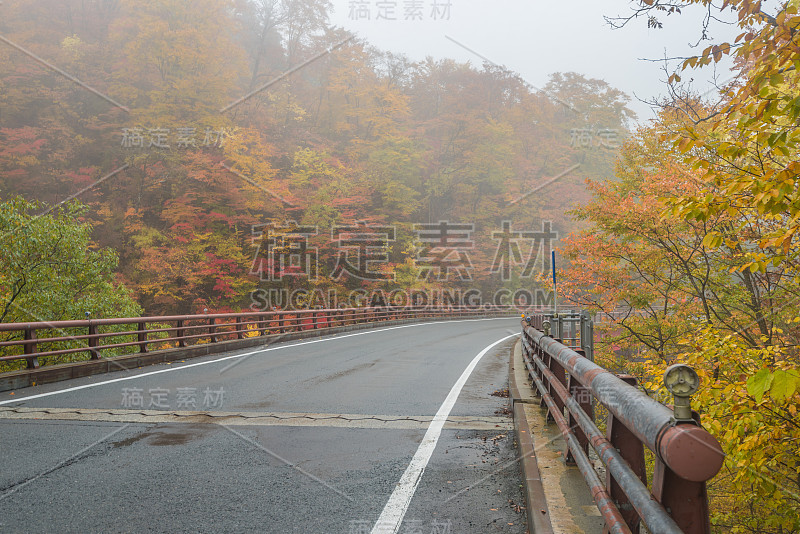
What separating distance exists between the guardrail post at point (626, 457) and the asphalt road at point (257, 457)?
3.62 feet

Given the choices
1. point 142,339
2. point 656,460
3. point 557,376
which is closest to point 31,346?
point 142,339

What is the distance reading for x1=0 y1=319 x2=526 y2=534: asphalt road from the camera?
11.5ft

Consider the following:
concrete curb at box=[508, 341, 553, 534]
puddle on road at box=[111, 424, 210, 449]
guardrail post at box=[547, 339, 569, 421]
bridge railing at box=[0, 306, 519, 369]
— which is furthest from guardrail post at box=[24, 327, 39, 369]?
guardrail post at box=[547, 339, 569, 421]

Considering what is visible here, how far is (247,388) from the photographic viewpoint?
8.57 metres

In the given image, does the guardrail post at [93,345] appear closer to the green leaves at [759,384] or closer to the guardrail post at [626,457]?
the guardrail post at [626,457]

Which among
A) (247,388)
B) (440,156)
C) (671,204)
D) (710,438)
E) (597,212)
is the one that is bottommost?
(247,388)

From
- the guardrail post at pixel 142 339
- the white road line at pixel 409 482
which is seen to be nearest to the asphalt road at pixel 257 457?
the white road line at pixel 409 482

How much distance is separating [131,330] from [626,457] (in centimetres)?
1703

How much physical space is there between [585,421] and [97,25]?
43929 millimetres

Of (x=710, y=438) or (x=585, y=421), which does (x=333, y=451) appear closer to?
(x=585, y=421)

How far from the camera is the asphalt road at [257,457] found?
11.5 feet

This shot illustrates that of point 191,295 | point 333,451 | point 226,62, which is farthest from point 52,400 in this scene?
point 226,62

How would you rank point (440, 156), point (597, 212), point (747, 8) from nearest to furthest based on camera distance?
point (747, 8)
point (597, 212)
point (440, 156)

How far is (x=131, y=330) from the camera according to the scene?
16375mm
